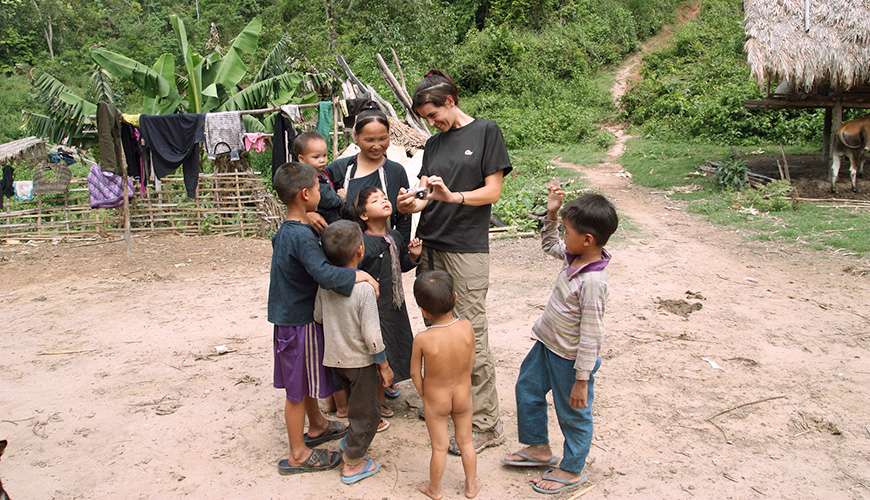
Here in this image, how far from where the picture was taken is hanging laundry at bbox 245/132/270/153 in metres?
9.07

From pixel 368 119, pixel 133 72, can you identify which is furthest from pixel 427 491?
pixel 133 72

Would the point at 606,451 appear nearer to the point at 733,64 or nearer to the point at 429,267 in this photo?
the point at 429,267

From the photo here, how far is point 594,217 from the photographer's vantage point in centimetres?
268

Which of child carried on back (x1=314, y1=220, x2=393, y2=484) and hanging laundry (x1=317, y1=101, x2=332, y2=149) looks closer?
child carried on back (x1=314, y1=220, x2=393, y2=484)

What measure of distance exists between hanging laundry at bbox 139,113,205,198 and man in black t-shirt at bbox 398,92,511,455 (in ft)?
20.5

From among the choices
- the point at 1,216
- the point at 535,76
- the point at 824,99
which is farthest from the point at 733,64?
the point at 1,216

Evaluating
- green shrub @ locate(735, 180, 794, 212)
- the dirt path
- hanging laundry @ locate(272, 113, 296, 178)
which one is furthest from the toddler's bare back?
green shrub @ locate(735, 180, 794, 212)

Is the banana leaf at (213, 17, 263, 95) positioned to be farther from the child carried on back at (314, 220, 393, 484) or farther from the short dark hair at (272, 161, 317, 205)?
the child carried on back at (314, 220, 393, 484)

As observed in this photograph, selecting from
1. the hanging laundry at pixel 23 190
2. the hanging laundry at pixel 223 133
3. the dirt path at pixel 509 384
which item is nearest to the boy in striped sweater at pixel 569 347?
the dirt path at pixel 509 384

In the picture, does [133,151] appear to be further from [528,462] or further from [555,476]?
[555,476]

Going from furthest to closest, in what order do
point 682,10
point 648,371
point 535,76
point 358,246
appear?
point 682,10, point 535,76, point 648,371, point 358,246

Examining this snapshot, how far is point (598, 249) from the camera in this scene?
9.01ft

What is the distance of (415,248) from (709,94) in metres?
16.1

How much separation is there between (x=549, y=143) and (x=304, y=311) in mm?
14207
